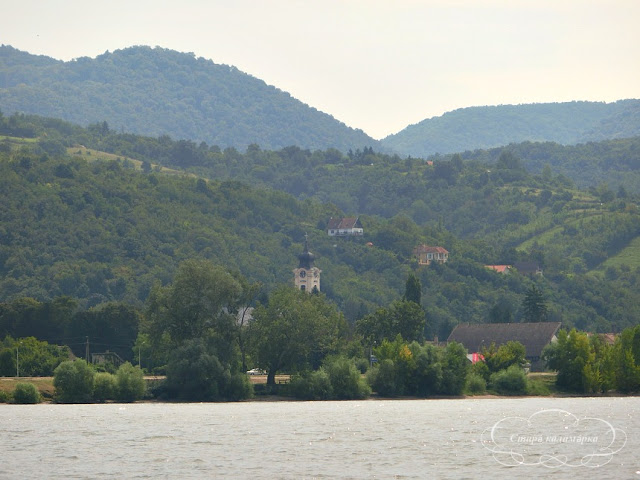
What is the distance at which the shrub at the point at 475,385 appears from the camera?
4667 inches

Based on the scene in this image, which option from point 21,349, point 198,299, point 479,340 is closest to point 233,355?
point 198,299

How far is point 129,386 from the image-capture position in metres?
107

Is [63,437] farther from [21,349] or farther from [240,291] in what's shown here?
[21,349]

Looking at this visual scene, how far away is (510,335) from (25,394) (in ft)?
236

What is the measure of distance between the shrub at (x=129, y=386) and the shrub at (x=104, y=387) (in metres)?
0.41

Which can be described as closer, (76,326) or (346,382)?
(346,382)

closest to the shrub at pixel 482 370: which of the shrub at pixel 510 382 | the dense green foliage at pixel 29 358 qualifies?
the shrub at pixel 510 382

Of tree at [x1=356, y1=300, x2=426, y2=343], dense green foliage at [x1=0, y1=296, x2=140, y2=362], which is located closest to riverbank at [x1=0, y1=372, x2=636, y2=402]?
tree at [x1=356, y1=300, x2=426, y2=343]

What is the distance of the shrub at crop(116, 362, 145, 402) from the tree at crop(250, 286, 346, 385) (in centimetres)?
1199

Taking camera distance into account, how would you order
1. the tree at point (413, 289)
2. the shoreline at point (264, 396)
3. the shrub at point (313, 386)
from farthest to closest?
the tree at point (413, 289) < the shrub at point (313, 386) < the shoreline at point (264, 396)

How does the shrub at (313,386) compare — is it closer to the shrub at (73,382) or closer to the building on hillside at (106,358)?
the shrub at (73,382)

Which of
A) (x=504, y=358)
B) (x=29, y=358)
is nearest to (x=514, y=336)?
(x=504, y=358)

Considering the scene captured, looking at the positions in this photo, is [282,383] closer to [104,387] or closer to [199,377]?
[199,377]

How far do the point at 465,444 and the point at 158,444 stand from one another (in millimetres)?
17090
